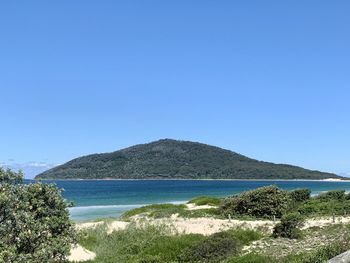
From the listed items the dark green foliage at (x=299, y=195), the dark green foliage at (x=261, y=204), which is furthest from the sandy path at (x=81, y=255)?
the dark green foliage at (x=299, y=195)

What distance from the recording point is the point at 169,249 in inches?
942

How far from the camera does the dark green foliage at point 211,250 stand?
73.0 ft

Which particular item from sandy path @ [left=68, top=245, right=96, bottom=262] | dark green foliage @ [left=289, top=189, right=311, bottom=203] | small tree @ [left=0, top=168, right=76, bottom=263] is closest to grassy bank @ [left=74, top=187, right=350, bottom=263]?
sandy path @ [left=68, top=245, right=96, bottom=262]

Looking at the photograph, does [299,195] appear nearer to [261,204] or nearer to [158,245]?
[261,204]

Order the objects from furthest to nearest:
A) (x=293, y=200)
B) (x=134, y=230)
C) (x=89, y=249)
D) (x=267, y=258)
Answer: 1. (x=293, y=200)
2. (x=134, y=230)
3. (x=89, y=249)
4. (x=267, y=258)

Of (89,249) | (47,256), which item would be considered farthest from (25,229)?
(89,249)

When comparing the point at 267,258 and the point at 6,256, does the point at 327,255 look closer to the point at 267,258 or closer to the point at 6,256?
the point at 267,258

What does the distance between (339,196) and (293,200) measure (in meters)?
4.80

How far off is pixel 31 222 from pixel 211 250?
10326 mm

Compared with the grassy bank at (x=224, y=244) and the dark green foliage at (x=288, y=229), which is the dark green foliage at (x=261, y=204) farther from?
the dark green foliage at (x=288, y=229)

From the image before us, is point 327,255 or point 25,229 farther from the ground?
point 25,229

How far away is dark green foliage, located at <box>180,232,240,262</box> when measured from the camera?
73.0 feet

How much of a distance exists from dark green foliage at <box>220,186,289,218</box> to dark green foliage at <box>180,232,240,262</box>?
18.1 m

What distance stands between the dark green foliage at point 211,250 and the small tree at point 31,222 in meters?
7.51
